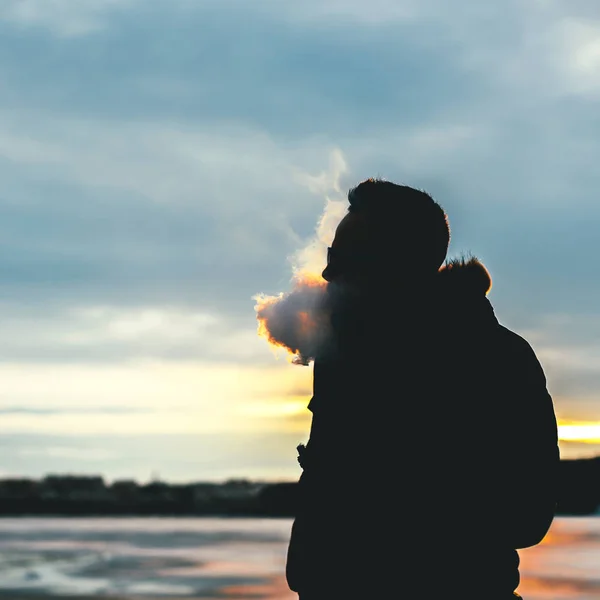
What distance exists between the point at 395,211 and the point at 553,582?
15.9 metres

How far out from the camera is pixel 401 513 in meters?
3.15

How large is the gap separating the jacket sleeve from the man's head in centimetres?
37

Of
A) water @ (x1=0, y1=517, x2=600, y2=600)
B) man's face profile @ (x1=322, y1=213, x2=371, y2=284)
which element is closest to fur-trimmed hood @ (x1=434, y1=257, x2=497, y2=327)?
man's face profile @ (x1=322, y1=213, x2=371, y2=284)

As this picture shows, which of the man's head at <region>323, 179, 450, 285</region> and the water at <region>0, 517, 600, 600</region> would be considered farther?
the water at <region>0, 517, 600, 600</region>

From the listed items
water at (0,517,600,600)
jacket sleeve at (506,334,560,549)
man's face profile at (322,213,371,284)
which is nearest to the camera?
jacket sleeve at (506,334,560,549)

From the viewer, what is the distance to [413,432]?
10.4 ft

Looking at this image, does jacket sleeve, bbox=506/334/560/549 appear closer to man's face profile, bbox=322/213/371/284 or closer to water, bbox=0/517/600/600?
man's face profile, bbox=322/213/371/284

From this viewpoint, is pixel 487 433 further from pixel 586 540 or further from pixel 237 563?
pixel 586 540

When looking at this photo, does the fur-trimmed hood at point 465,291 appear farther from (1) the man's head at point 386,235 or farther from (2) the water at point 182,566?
(2) the water at point 182,566

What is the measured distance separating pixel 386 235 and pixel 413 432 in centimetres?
55

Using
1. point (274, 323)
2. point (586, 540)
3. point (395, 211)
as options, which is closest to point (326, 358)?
point (274, 323)

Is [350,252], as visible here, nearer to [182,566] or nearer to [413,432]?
[413,432]

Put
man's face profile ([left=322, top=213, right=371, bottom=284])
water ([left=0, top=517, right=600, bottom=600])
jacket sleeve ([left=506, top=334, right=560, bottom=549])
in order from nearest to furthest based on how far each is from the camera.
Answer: jacket sleeve ([left=506, top=334, right=560, bottom=549]) → man's face profile ([left=322, top=213, right=371, bottom=284]) → water ([left=0, top=517, right=600, bottom=600])

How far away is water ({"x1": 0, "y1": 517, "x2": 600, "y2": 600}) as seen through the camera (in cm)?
1719
